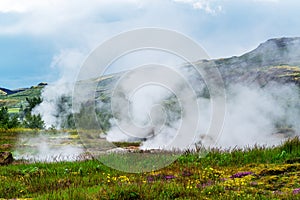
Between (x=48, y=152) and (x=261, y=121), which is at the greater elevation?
(x=261, y=121)

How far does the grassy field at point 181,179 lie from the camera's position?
9.73m

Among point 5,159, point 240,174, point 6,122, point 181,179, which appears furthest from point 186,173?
point 6,122

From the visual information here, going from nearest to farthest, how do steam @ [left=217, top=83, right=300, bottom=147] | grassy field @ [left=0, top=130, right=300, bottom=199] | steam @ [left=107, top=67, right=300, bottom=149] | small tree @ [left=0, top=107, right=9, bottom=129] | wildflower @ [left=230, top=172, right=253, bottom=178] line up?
1. grassy field @ [left=0, top=130, right=300, bottom=199]
2. wildflower @ [left=230, top=172, right=253, bottom=178]
3. steam @ [left=107, top=67, right=300, bottom=149]
4. steam @ [left=217, top=83, right=300, bottom=147]
5. small tree @ [left=0, top=107, right=9, bottom=129]

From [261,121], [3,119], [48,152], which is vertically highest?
[261,121]

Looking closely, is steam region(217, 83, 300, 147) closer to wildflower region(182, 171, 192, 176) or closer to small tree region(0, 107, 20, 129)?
wildflower region(182, 171, 192, 176)

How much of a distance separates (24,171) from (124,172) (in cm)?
377

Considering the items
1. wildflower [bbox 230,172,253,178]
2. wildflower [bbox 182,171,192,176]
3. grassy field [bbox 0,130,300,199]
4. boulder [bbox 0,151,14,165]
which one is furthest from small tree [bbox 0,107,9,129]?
wildflower [bbox 230,172,253,178]

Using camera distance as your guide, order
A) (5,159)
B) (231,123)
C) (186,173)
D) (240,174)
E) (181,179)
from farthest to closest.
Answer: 1. (231,123)
2. (5,159)
3. (186,173)
4. (240,174)
5. (181,179)

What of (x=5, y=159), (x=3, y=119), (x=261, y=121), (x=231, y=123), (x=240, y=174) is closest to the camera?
(x=240, y=174)

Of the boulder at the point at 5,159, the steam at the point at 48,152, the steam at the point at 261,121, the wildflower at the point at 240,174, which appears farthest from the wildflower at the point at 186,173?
the steam at the point at 261,121

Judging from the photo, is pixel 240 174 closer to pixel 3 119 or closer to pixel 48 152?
pixel 48 152

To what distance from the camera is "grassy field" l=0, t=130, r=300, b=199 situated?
9734 millimetres

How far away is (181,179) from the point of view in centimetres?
1245

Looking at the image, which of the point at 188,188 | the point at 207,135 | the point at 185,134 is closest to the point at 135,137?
the point at 185,134
